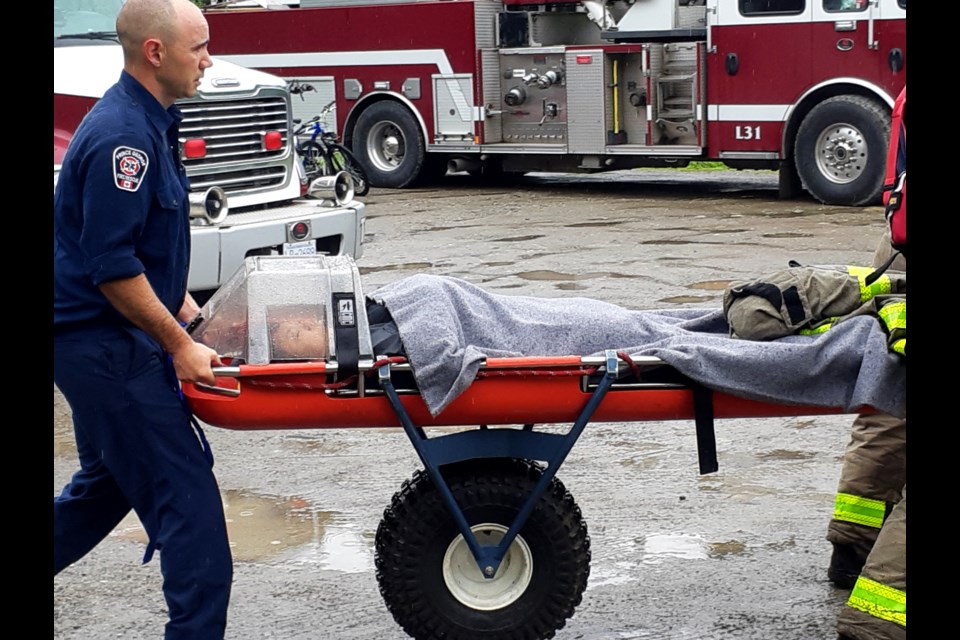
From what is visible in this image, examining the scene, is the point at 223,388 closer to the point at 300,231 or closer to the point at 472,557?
the point at 472,557

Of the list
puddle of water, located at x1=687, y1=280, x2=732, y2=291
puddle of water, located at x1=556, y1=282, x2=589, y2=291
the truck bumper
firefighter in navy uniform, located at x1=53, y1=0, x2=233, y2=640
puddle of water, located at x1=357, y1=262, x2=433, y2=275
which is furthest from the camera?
puddle of water, located at x1=357, y1=262, x2=433, y2=275

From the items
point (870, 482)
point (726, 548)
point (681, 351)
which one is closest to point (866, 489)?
point (870, 482)

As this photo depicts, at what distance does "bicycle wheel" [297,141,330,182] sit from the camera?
16.2m

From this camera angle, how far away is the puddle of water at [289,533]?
4996 millimetres

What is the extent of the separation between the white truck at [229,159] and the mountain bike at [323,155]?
667 cm

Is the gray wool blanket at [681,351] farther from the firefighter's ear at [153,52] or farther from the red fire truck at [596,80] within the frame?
the red fire truck at [596,80]

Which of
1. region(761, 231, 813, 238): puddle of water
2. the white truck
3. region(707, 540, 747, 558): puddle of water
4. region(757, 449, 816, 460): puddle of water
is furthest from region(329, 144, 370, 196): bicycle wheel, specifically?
region(707, 540, 747, 558): puddle of water

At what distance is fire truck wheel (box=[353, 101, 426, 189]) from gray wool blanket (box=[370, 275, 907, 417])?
1340cm

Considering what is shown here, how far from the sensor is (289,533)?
5.27 m

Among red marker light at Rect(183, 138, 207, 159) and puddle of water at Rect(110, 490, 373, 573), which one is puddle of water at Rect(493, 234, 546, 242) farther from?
puddle of water at Rect(110, 490, 373, 573)

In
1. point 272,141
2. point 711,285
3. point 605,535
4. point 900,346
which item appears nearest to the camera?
point 900,346

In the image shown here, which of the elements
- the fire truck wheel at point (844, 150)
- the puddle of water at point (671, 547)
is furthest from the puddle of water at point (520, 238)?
the puddle of water at point (671, 547)

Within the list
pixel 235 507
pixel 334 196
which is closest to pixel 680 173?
pixel 334 196

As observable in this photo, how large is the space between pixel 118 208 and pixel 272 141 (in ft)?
18.7
